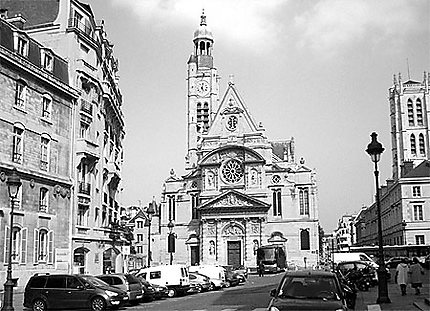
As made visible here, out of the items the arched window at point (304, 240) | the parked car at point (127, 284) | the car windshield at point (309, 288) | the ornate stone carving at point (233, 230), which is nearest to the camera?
the car windshield at point (309, 288)

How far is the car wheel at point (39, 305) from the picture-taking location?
20.9 metres

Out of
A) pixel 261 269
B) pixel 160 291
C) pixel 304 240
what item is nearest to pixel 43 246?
pixel 160 291

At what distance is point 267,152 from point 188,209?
12883 mm

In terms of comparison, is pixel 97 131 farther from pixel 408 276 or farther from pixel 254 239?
pixel 254 239

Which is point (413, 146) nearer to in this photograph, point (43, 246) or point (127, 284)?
point (43, 246)

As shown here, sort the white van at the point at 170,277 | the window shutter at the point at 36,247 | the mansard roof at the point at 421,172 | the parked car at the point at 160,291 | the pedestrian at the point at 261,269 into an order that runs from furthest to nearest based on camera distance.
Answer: the mansard roof at the point at 421,172, the pedestrian at the point at 261,269, the window shutter at the point at 36,247, the white van at the point at 170,277, the parked car at the point at 160,291

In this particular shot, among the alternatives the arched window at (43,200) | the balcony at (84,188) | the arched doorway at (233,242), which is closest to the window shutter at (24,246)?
the arched window at (43,200)

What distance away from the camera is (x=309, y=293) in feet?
41.6

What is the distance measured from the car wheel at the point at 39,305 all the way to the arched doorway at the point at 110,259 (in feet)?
52.7

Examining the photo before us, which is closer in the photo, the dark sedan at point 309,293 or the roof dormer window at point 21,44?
the dark sedan at point 309,293

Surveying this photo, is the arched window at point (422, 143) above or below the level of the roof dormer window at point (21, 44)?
above

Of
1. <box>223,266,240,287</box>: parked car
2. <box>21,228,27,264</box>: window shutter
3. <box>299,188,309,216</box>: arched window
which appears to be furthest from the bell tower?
<box>21,228,27,264</box>: window shutter

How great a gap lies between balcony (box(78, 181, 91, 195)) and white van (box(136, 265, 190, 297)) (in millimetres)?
8655

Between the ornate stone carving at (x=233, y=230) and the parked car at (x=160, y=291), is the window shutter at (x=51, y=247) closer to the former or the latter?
the parked car at (x=160, y=291)
